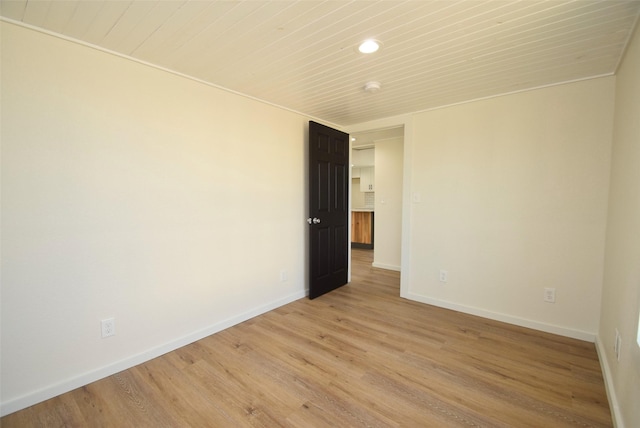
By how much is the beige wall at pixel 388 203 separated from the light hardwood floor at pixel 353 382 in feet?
7.22

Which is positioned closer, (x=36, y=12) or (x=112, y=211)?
(x=36, y=12)

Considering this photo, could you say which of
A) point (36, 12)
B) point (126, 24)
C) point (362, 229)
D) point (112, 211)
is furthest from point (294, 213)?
point (362, 229)

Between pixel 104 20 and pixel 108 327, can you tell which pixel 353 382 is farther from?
pixel 104 20

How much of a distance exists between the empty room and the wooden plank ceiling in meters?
0.02

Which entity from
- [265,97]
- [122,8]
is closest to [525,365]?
[265,97]

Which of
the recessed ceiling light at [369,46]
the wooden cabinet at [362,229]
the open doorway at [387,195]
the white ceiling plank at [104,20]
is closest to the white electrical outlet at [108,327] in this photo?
the white ceiling plank at [104,20]

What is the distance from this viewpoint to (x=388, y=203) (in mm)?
4957

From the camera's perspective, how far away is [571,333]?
2.46 metres

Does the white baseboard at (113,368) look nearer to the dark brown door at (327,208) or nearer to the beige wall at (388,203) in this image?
the dark brown door at (327,208)

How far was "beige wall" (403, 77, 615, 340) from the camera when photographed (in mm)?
2355

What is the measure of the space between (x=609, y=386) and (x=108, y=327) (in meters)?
3.31

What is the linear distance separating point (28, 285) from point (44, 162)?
2.44 feet

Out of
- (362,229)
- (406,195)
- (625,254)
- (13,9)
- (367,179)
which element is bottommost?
(362,229)

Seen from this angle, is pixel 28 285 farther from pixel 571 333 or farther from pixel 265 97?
pixel 571 333
